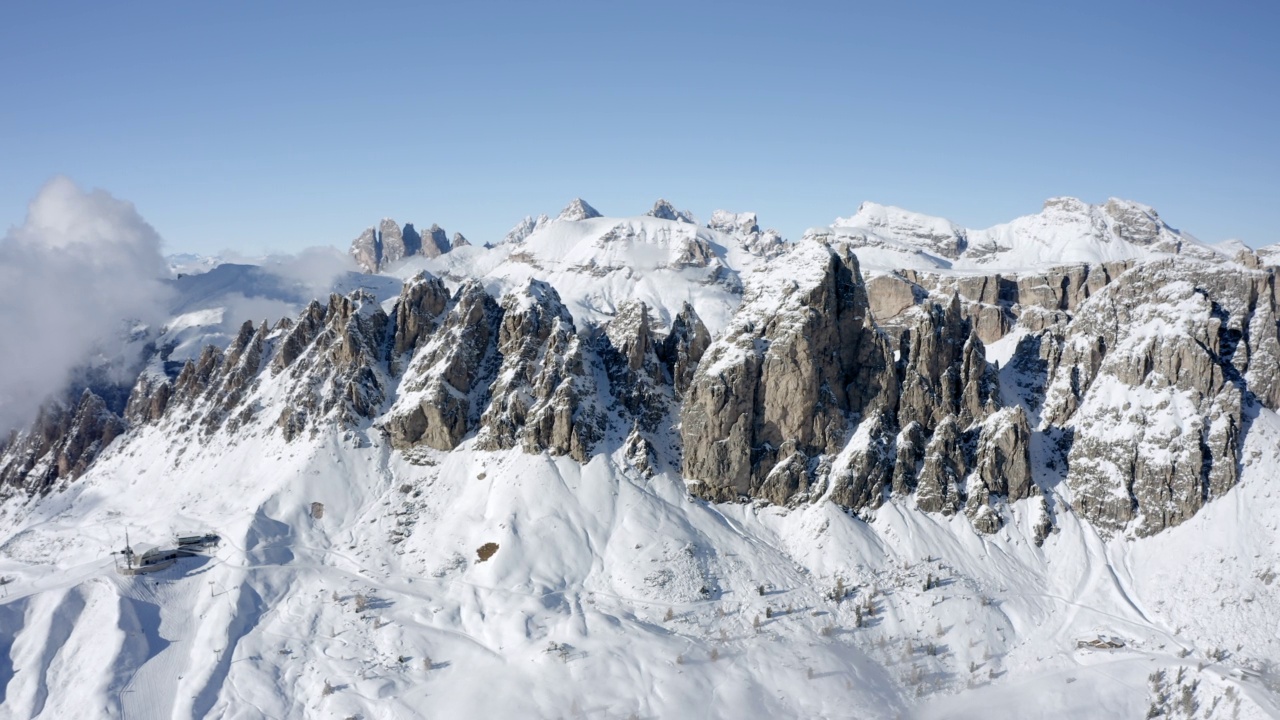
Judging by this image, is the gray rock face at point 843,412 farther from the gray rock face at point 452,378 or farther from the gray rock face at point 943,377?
the gray rock face at point 452,378

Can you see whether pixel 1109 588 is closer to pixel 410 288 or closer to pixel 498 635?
pixel 498 635

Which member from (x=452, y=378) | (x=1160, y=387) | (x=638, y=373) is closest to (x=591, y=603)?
(x=638, y=373)

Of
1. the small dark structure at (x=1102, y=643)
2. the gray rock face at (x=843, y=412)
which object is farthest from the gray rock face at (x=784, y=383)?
the small dark structure at (x=1102, y=643)

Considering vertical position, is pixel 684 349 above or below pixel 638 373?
above

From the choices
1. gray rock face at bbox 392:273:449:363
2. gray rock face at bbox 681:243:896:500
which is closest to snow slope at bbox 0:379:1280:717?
gray rock face at bbox 681:243:896:500

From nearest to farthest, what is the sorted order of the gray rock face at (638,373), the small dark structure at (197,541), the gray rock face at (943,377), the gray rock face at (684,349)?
the small dark structure at (197,541)
the gray rock face at (943,377)
the gray rock face at (638,373)
the gray rock face at (684,349)

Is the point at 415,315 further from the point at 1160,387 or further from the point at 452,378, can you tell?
the point at 1160,387

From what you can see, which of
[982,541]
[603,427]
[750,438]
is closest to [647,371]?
[603,427]

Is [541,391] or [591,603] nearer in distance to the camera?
[591,603]
